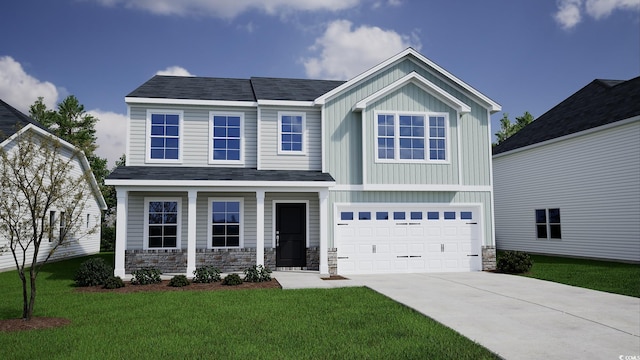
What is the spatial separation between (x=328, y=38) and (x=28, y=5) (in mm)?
13200

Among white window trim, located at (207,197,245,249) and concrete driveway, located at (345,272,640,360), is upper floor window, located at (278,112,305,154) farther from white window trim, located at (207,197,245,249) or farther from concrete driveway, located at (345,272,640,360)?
concrete driveway, located at (345,272,640,360)

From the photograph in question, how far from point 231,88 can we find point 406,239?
881 centimetres

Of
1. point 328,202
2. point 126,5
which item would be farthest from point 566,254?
point 126,5

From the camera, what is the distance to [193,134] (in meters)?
16.5

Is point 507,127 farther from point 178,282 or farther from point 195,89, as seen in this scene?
point 178,282

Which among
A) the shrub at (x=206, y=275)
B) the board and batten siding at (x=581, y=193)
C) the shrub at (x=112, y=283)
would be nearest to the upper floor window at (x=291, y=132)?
the shrub at (x=206, y=275)

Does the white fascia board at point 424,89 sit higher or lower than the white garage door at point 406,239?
higher

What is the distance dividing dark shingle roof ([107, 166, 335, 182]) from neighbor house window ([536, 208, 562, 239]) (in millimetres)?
12562

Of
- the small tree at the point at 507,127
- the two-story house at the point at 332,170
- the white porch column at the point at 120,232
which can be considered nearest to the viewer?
the white porch column at the point at 120,232

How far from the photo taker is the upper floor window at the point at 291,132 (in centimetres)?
1667

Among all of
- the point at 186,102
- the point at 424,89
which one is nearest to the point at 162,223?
the point at 186,102

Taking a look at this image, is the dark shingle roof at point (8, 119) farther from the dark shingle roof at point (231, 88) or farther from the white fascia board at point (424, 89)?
the white fascia board at point (424, 89)

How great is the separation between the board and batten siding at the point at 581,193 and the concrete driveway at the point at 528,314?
22.8 feet

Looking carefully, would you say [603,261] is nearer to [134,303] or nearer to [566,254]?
[566,254]
